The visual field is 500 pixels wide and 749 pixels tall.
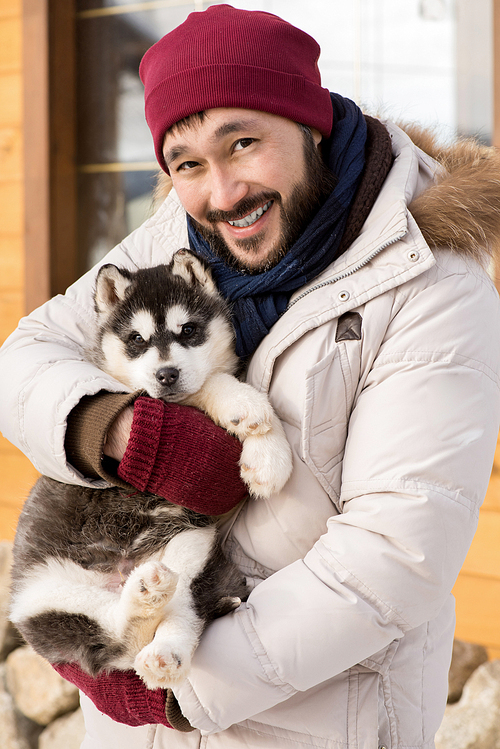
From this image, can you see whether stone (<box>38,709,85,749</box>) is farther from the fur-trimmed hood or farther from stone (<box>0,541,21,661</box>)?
the fur-trimmed hood

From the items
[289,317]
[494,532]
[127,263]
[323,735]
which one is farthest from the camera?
[494,532]

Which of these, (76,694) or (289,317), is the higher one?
(289,317)

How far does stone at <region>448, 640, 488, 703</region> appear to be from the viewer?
329 centimetres

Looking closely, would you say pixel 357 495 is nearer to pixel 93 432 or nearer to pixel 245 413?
pixel 245 413

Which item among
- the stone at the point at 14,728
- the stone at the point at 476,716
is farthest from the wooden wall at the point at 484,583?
the stone at the point at 14,728

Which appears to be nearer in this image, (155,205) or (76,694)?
(155,205)

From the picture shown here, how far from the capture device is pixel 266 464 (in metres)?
1.55

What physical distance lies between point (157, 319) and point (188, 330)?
11cm

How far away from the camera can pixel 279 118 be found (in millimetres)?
1760

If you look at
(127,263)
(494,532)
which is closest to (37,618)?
(127,263)

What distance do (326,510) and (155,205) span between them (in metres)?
1.43

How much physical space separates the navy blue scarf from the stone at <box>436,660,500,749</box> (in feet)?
7.77

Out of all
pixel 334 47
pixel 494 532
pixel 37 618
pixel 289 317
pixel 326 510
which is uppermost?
pixel 334 47

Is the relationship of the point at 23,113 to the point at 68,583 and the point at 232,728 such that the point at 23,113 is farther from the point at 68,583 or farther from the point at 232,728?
the point at 232,728
